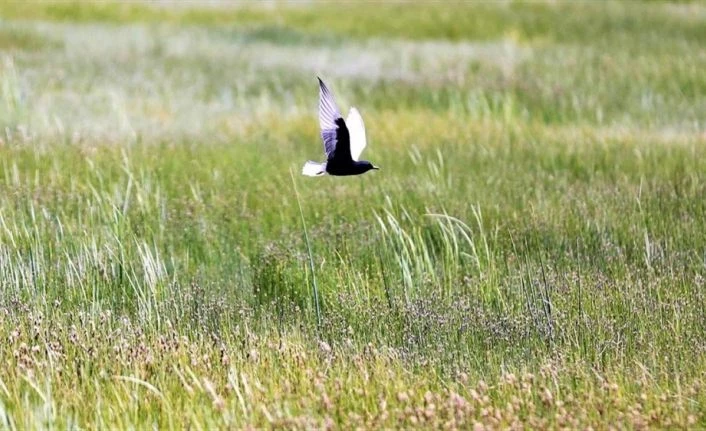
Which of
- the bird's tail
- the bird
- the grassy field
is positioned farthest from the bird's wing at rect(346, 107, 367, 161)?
the grassy field

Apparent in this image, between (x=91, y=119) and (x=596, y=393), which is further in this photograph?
(x=91, y=119)

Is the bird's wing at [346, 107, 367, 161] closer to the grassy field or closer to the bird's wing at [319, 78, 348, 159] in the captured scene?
the bird's wing at [319, 78, 348, 159]

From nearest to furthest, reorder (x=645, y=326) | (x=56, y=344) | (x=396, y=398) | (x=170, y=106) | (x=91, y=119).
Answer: (x=396, y=398)
(x=56, y=344)
(x=645, y=326)
(x=91, y=119)
(x=170, y=106)

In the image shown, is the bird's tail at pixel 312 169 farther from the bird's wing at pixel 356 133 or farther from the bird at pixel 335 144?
the bird's wing at pixel 356 133

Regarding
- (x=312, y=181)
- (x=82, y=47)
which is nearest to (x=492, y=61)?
(x=82, y=47)

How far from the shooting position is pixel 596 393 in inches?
188

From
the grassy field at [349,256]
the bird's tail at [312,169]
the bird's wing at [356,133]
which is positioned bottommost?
the grassy field at [349,256]

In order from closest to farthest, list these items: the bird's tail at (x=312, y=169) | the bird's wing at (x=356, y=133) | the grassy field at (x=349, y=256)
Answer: the bird's tail at (x=312, y=169) < the bird's wing at (x=356, y=133) < the grassy field at (x=349, y=256)

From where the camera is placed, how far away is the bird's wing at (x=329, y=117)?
4.22 meters

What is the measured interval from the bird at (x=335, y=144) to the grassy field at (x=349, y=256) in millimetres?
872

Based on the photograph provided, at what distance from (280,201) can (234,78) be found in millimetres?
7048

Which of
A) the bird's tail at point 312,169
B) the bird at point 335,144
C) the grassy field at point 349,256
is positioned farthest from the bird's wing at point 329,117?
the grassy field at point 349,256

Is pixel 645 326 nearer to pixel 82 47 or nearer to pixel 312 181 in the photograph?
pixel 312 181

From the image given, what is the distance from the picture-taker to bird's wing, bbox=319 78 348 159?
13.9ft
